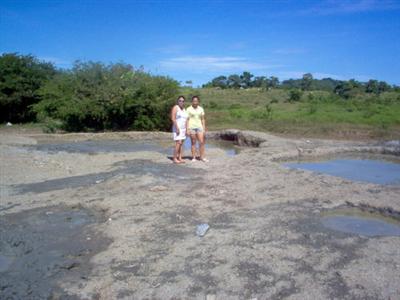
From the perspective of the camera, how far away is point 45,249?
5641 millimetres

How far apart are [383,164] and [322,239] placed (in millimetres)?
7523

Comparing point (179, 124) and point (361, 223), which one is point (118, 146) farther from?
point (361, 223)

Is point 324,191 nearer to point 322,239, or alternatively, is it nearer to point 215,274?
point 322,239

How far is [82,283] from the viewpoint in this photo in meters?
4.63

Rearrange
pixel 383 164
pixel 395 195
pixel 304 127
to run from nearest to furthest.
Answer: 1. pixel 395 195
2. pixel 383 164
3. pixel 304 127

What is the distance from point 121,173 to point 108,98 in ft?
39.5

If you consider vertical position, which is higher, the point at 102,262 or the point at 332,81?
the point at 332,81

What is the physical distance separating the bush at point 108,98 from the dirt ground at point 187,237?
433 inches

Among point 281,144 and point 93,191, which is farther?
point 281,144

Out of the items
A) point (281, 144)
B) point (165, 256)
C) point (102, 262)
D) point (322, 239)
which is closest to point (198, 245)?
point (165, 256)

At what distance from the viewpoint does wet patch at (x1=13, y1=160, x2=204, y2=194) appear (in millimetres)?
9085

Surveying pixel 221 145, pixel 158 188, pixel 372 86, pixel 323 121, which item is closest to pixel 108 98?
pixel 221 145

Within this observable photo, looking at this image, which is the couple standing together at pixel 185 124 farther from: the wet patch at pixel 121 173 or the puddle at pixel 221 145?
the puddle at pixel 221 145

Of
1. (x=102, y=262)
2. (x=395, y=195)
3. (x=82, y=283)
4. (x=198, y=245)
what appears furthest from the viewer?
(x=395, y=195)
